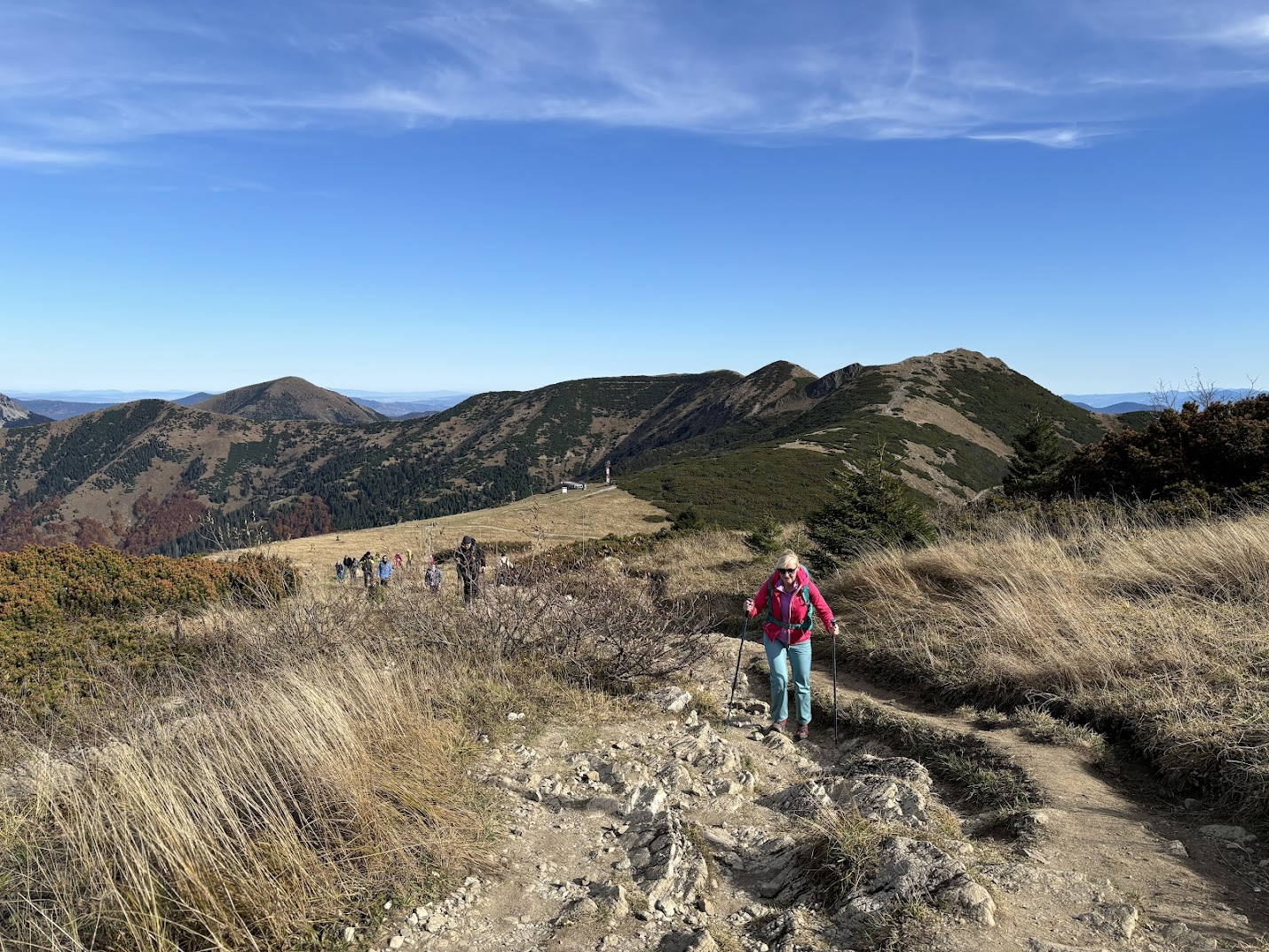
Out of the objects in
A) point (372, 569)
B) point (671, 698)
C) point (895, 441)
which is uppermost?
point (895, 441)

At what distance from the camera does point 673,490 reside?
5888 cm

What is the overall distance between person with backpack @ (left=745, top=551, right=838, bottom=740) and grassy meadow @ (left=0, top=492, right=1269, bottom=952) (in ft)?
1.85

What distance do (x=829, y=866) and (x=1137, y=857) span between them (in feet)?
5.51

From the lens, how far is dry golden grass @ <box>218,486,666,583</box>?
93.8ft

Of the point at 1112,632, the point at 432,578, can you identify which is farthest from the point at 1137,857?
the point at 432,578

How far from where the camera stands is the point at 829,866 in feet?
10.9

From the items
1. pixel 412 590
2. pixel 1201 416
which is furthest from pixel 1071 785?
pixel 1201 416

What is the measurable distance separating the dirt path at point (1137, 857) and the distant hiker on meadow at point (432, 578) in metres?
6.23

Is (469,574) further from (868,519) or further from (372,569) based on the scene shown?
(372,569)

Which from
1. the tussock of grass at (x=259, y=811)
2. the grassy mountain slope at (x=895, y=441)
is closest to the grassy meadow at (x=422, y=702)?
the tussock of grass at (x=259, y=811)

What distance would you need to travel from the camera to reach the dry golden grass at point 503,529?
28.6 metres

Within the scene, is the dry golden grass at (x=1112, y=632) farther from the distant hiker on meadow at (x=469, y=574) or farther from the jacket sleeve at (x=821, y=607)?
the distant hiker on meadow at (x=469, y=574)

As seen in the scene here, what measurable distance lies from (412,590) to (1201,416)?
16.4m

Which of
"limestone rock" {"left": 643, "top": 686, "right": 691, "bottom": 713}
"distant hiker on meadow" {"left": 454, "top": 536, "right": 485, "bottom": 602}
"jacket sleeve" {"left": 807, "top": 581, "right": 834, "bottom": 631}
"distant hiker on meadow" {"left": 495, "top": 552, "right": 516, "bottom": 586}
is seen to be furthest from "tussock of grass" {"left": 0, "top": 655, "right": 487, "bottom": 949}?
"distant hiker on meadow" {"left": 495, "top": 552, "right": 516, "bottom": 586}
